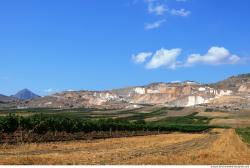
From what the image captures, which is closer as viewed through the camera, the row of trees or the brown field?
the brown field

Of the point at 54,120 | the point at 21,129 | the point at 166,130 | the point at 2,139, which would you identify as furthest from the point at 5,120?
the point at 166,130

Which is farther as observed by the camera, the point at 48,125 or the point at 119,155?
the point at 48,125

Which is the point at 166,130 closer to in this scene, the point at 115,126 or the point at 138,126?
the point at 138,126

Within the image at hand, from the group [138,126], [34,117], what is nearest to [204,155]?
[34,117]

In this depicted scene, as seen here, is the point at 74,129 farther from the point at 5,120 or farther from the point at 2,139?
the point at 2,139

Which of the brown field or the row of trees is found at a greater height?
the row of trees

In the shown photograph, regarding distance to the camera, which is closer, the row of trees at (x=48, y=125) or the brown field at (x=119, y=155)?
the brown field at (x=119, y=155)

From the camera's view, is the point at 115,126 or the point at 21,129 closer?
the point at 21,129

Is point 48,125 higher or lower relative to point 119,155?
higher

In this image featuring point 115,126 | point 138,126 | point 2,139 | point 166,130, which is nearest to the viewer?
point 2,139

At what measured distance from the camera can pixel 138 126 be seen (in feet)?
296

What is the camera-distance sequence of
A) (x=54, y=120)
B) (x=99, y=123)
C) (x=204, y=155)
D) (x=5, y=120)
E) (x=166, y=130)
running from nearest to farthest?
(x=204, y=155), (x=5, y=120), (x=54, y=120), (x=99, y=123), (x=166, y=130)

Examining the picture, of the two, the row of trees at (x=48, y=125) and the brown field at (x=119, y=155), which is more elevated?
the row of trees at (x=48, y=125)

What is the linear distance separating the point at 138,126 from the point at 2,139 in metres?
47.5
